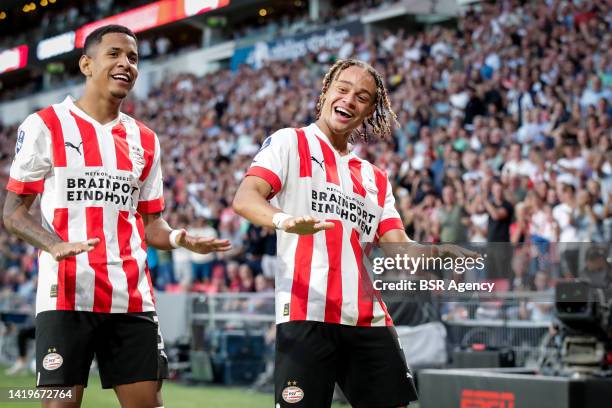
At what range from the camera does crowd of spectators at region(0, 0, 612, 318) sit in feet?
32.2

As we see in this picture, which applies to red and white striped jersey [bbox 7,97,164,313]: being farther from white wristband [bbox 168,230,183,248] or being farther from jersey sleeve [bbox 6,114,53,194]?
white wristband [bbox 168,230,183,248]

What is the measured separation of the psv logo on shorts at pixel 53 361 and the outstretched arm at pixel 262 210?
2.84 feet

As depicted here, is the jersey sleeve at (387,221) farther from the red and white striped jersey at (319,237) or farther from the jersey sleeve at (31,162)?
the jersey sleeve at (31,162)

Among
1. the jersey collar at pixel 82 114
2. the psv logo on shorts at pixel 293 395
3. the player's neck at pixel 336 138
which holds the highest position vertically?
the jersey collar at pixel 82 114

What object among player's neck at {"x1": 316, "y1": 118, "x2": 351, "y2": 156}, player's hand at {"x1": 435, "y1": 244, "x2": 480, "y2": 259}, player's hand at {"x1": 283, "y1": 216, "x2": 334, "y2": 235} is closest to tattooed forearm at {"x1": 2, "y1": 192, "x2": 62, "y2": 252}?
player's hand at {"x1": 283, "y1": 216, "x2": 334, "y2": 235}

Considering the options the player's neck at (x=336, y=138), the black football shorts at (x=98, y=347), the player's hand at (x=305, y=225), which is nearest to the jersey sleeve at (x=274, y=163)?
the player's neck at (x=336, y=138)

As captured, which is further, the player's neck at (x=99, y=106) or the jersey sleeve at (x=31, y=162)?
the player's neck at (x=99, y=106)

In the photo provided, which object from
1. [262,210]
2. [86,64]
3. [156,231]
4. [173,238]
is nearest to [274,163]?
[262,210]

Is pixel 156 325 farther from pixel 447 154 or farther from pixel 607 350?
pixel 447 154

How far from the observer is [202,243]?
11.1 ft

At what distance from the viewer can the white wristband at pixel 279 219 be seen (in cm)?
302

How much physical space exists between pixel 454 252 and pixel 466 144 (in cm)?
Result: 834

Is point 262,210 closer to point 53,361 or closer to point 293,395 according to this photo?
point 293,395

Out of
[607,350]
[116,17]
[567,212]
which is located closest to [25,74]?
[116,17]
